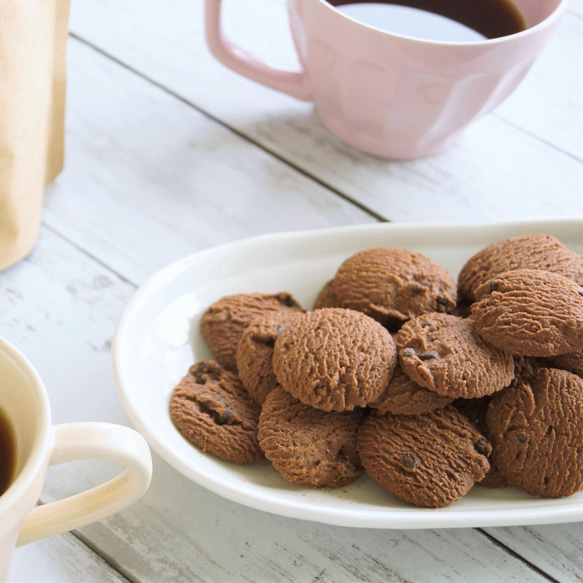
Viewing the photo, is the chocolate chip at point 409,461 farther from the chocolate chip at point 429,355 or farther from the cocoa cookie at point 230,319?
the cocoa cookie at point 230,319

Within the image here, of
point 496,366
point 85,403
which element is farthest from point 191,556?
point 496,366

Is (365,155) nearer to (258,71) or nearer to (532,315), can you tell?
(258,71)

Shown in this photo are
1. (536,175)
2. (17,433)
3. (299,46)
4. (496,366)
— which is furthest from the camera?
(536,175)

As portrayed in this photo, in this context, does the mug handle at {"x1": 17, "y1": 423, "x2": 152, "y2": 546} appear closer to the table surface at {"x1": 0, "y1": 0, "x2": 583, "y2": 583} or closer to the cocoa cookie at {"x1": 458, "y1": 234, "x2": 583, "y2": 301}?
the table surface at {"x1": 0, "y1": 0, "x2": 583, "y2": 583}

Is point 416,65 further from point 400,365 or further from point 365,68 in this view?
point 400,365

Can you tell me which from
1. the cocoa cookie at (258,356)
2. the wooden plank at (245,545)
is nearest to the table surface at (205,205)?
the wooden plank at (245,545)
